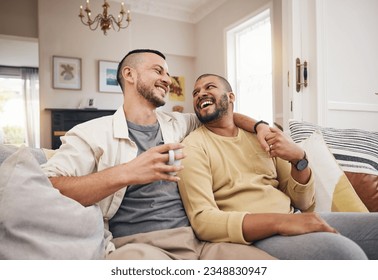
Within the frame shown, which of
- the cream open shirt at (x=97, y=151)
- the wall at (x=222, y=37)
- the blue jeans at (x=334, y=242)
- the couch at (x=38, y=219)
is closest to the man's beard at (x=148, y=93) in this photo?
the cream open shirt at (x=97, y=151)

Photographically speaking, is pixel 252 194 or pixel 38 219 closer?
pixel 38 219

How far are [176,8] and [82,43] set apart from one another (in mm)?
1712

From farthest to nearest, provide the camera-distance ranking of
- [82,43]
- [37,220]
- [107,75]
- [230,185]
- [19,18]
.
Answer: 1. [107,75]
2. [82,43]
3. [19,18]
4. [230,185]
5. [37,220]

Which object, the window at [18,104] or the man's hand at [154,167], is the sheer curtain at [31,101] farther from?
the man's hand at [154,167]

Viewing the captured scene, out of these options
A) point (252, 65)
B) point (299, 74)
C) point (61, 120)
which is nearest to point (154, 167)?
point (299, 74)

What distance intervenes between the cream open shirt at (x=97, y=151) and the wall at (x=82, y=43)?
365 centimetres

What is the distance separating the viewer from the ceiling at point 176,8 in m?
4.88

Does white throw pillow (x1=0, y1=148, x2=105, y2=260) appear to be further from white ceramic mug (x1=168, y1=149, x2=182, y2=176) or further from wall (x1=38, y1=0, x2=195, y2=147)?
wall (x1=38, y1=0, x2=195, y2=147)

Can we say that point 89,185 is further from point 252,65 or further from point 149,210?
point 252,65

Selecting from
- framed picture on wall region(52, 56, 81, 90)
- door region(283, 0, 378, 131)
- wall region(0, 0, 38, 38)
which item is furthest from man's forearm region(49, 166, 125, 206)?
wall region(0, 0, 38, 38)

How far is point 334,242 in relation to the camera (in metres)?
0.74

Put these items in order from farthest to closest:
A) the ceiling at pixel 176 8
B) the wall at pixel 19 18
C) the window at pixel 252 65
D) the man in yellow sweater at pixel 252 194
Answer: the ceiling at pixel 176 8, the wall at pixel 19 18, the window at pixel 252 65, the man in yellow sweater at pixel 252 194
